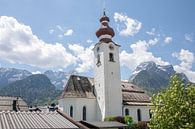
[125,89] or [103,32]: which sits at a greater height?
[103,32]

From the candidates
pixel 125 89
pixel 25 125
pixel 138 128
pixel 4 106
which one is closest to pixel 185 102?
pixel 25 125

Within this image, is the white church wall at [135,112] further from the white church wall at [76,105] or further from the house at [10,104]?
the house at [10,104]

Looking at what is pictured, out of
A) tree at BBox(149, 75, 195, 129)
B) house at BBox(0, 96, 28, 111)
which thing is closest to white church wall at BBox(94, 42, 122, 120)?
house at BBox(0, 96, 28, 111)

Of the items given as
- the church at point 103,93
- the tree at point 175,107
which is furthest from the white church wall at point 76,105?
the tree at point 175,107

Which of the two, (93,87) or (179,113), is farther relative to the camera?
(93,87)

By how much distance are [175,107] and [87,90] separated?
33.0 m

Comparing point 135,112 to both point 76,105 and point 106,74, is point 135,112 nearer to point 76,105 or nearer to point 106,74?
point 106,74

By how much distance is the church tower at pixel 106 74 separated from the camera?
52.6 metres

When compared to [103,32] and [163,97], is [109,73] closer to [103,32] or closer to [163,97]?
[103,32]

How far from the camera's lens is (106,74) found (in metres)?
54.2

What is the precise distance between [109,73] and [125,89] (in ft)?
24.9

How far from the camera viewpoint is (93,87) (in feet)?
181

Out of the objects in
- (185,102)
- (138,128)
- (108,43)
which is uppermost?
(108,43)

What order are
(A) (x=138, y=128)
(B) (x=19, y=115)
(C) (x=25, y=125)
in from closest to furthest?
(C) (x=25, y=125), (B) (x=19, y=115), (A) (x=138, y=128)
